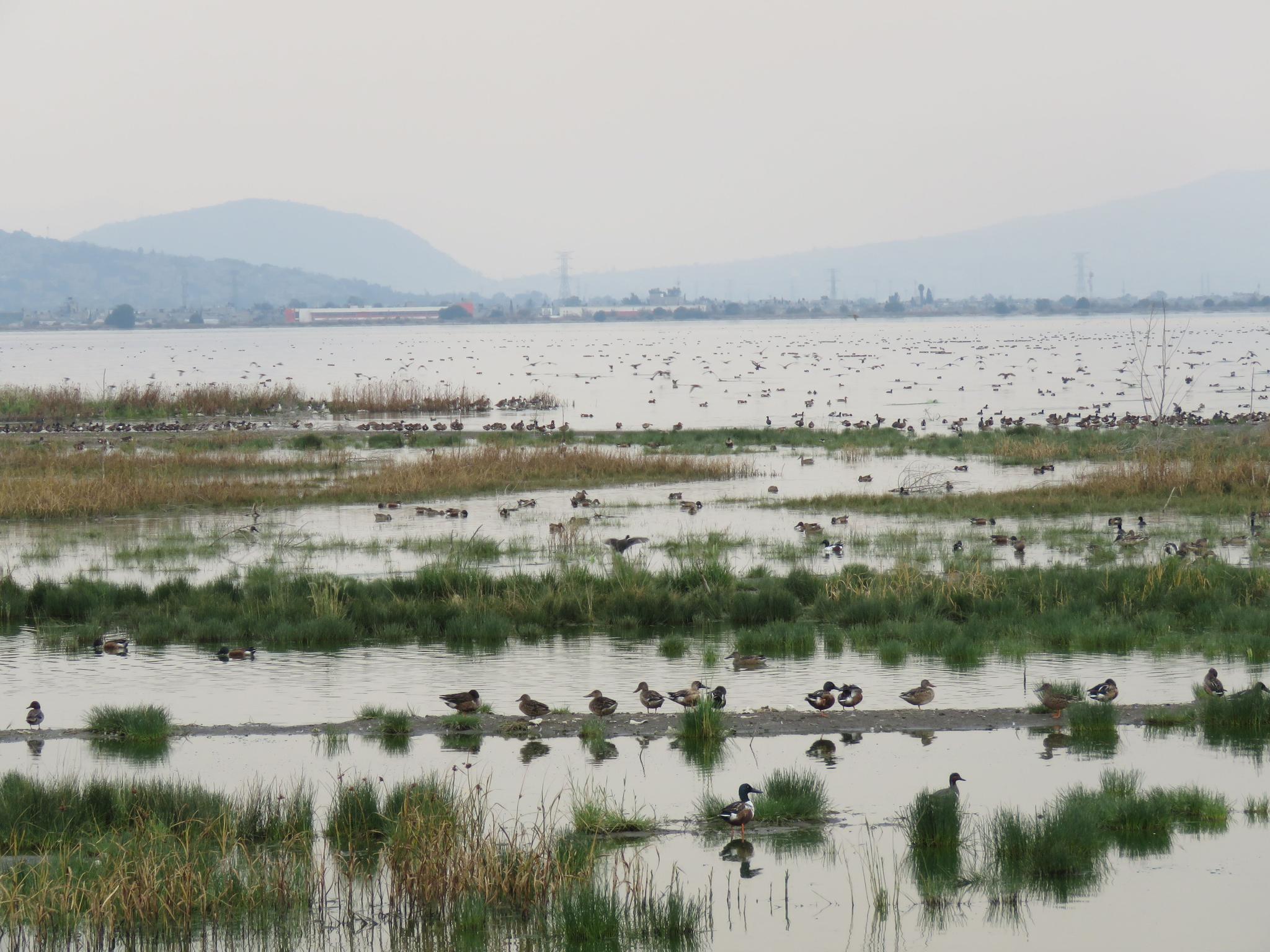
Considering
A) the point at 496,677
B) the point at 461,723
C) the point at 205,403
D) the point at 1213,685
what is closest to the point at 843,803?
the point at 461,723

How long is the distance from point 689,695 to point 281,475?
26.5 meters

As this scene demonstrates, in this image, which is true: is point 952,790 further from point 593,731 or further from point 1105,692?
point 593,731

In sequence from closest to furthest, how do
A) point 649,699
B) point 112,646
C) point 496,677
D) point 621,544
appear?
point 649,699, point 496,677, point 112,646, point 621,544

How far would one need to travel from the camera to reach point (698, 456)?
41.8 meters

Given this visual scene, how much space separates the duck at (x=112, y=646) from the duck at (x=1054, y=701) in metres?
11.9

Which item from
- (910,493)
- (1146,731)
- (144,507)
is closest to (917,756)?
(1146,731)

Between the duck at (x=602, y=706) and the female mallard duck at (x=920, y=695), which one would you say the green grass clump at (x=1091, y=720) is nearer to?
the female mallard duck at (x=920, y=695)

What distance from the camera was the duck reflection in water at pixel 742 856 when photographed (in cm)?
1068

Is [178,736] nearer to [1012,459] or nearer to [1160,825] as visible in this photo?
[1160,825]

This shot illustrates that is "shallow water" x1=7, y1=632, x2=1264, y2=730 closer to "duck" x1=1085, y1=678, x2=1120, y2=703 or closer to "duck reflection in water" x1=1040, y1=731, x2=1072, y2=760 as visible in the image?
"duck" x1=1085, y1=678, x2=1120, y2=703

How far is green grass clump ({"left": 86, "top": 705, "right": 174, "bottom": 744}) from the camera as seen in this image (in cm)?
1430

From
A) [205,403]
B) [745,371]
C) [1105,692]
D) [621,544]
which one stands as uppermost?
[745,371]

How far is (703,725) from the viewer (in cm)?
1408

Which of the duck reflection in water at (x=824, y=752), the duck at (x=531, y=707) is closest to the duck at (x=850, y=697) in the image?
the duck reflection in water at (x=824, y=752)
